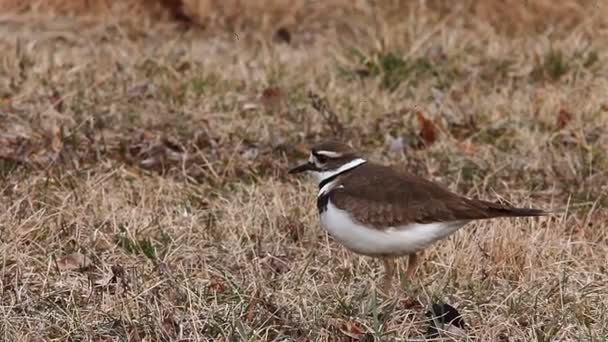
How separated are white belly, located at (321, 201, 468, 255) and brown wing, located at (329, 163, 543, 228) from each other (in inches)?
1.0

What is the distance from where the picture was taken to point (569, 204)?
20.5ft

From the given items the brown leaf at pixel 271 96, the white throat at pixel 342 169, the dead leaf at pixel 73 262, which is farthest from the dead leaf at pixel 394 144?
the dead leaf at pixel 73 262

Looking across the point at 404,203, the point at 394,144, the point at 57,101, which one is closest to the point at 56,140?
the point at 57,101

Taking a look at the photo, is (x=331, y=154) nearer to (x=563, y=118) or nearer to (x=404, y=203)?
(x=404, y=203)

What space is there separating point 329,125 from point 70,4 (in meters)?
3.74

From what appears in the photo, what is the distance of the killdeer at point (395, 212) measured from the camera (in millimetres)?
4641

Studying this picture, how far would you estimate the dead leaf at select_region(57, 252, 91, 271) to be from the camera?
17.3 feet

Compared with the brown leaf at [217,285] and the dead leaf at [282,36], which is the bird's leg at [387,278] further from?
the dead leaf at [282,36]

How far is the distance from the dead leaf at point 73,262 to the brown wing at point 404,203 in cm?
113

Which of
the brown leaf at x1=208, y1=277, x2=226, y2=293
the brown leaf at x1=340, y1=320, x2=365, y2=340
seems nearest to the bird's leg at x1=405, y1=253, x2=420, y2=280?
the brown leaf at x1=340, y1=320, x2=365, y2=340

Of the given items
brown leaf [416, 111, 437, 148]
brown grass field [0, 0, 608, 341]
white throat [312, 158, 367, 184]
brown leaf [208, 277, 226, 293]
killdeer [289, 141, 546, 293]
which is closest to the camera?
killdeer [289, 141, 546, 293]

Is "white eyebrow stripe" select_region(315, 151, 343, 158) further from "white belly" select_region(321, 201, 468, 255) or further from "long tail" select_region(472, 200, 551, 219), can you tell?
"long tail" select_region(472, 200, 551, 219)

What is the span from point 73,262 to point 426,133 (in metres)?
2.80

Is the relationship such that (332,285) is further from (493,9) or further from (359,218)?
(493,9)
